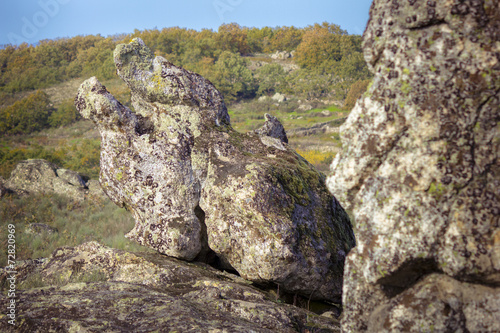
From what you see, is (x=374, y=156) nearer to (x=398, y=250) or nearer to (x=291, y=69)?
(x=398, y=250)

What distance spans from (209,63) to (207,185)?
235 feet

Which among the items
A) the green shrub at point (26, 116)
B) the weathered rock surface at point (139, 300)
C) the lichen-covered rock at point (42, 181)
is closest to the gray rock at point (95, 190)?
the lichen-covered rock at point (42, 181)

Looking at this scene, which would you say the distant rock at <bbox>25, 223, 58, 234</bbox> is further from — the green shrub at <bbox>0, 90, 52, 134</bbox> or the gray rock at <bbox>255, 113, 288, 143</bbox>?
the green shrub at <bbox>0, 90, 52, 134</bbox>

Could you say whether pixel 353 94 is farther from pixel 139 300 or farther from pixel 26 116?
pixel 139 300

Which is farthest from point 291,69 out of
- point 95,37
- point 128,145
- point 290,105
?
point 128,145

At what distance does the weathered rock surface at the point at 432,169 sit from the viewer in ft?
9.12

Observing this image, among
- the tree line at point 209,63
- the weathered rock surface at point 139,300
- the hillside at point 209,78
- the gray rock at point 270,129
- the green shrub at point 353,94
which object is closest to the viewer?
the weathered rock surface at point 139,300

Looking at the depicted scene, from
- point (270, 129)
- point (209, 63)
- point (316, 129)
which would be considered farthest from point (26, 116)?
point (270, 129)

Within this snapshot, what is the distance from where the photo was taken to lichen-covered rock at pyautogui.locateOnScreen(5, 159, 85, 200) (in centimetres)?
1511

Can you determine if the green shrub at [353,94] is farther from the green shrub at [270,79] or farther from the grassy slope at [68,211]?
the green shrub at [270,79]

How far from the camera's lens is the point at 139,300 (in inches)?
161

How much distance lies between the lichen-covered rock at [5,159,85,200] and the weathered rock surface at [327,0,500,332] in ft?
46.9

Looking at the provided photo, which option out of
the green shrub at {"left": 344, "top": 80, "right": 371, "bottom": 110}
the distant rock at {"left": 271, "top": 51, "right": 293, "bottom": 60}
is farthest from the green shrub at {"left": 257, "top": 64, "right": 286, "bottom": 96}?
the distant rock at {"left": 271, "top": 51, "right": 293, "bottom": 60}

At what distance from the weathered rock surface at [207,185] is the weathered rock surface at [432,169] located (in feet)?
7.79
